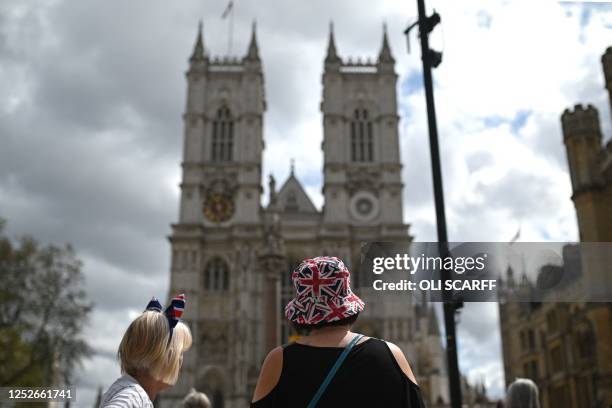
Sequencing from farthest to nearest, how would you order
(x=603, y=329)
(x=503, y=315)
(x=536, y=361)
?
(x=536, y=361), (x=503, y=315), (x=603, y=329)

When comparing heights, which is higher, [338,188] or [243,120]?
[243,120]

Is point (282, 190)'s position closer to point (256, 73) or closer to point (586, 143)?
point (256, 73)

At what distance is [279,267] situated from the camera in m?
26.7

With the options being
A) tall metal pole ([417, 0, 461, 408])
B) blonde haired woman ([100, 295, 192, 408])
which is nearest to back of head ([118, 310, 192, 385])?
blonde haired woman ([100, 295, 192, 408])

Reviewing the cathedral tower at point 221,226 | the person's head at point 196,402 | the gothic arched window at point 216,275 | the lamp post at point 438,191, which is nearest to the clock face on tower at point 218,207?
the cathedral tower at point 221,226

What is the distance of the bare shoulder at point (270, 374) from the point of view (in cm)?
274

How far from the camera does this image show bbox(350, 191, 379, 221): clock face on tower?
46500 millimetres

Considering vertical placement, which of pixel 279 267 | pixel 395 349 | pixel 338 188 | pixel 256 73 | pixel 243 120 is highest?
pixel 256 73

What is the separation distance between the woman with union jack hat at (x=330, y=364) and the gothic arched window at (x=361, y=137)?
45471mm

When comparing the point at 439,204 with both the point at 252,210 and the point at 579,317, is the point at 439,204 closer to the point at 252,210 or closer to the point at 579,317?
the point at 579,317

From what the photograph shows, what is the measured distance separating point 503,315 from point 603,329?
275 inches

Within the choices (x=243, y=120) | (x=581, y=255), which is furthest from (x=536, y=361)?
(x=243, y=120)

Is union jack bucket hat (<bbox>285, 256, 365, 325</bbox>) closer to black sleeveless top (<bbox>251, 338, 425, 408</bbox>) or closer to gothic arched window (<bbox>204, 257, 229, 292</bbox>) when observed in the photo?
black sleeveless top (<bbox>251, 338, 425, 408</bbox>)

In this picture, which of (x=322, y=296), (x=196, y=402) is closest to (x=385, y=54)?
(x=196, y=402)
